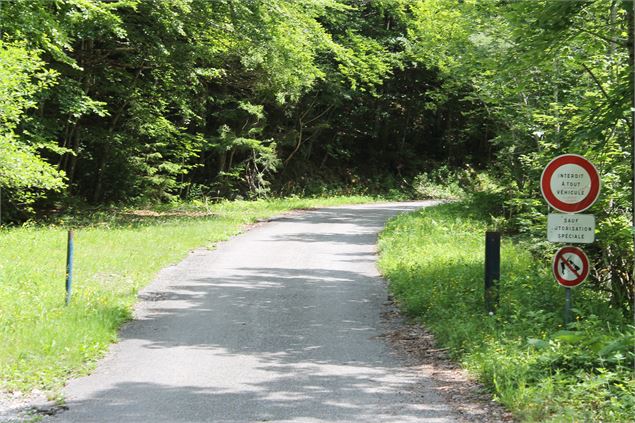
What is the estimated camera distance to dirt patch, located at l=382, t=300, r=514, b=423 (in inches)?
230

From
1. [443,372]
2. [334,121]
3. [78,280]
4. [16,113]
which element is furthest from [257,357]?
[334,121]

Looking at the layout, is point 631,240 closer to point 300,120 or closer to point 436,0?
point 436,0

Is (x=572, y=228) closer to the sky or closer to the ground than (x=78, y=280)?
closer to the sky

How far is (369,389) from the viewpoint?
648cm

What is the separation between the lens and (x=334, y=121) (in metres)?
42.4

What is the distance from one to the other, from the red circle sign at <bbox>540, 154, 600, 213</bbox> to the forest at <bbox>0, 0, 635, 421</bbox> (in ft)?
4.88

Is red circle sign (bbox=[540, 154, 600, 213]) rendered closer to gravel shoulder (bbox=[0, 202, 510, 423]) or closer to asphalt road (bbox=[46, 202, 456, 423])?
gravel shoulder (bbox=[0, 202, 510, 423])

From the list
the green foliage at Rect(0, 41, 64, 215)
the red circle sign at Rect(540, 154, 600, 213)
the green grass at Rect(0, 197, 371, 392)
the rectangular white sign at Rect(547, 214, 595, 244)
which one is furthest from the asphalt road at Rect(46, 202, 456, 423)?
the green foliage at Rect(0, 41, 64, 215)

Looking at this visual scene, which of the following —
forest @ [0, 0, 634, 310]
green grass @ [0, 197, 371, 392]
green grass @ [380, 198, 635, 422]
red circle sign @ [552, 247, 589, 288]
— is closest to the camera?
green grass @ [380, 198, 635, 422]

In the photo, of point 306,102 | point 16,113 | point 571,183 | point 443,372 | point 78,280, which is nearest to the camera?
point 443,372

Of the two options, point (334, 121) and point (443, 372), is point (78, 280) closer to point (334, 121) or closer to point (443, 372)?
point (443, 372)

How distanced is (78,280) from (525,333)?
297 inches

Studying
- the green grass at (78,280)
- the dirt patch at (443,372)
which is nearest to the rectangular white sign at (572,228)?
the dirt patch at (443,372)

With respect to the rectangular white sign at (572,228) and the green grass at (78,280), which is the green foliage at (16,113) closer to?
the green grass at (78,280)
